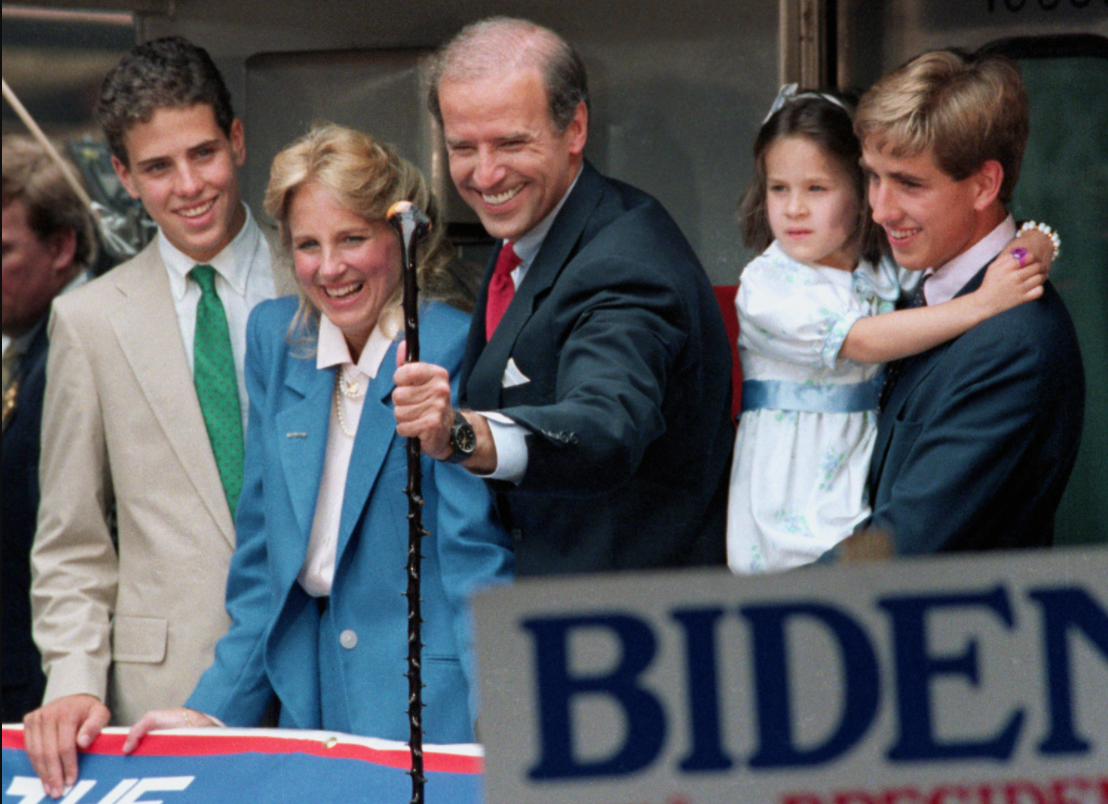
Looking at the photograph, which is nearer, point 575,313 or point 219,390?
point 575,313

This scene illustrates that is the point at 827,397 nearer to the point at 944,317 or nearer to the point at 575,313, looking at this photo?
the point at 944,317

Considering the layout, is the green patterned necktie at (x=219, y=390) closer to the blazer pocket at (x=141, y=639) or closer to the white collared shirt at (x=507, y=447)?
the blazer pocket at (x=141, y=639)

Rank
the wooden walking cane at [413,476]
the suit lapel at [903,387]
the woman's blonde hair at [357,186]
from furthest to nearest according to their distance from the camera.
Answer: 1. the woman's blonde hair at [357,186]
2. the suit lapel at [903,387]
3. the wooden walking cane at [413,476]

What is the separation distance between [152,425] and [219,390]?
14 centimetres

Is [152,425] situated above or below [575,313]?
below

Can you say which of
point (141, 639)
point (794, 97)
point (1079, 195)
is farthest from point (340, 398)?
point (1079, 195)

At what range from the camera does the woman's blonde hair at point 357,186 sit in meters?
2.45

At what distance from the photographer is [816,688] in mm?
998

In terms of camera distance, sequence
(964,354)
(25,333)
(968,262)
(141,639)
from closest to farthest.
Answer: (964,354)
(968,262)
(141,639)
(25,333)

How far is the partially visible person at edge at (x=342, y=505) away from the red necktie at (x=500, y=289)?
0.31ft

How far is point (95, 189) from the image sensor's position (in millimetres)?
3346

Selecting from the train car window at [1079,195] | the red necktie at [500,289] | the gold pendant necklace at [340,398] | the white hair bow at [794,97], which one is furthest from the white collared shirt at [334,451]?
the train car window at [1079,195]

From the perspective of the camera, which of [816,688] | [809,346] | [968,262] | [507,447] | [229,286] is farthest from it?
[229,286]

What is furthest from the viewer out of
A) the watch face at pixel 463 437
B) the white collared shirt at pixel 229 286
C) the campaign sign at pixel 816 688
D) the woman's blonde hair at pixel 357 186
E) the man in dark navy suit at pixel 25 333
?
the man in dark navy suit at pixel 25 333
